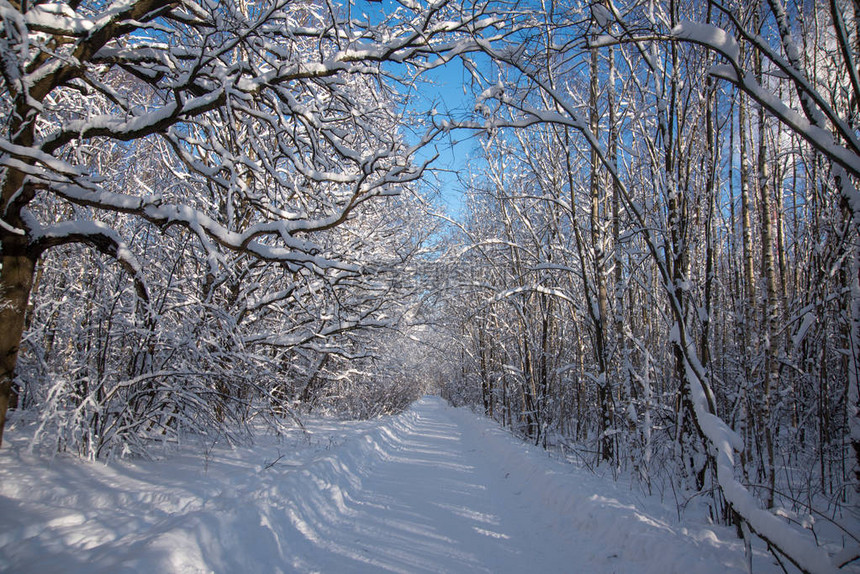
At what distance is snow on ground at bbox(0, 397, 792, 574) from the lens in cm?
254

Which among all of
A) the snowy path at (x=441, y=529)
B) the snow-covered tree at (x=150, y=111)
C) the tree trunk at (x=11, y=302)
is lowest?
the snowy path at (x=441, y=529)

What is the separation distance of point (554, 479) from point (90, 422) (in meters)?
5.30

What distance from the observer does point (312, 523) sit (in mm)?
3664

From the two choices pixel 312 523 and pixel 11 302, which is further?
pixel 312 523

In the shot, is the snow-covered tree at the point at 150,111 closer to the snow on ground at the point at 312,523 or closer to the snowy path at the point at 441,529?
the snow on ground at the point at 312,523

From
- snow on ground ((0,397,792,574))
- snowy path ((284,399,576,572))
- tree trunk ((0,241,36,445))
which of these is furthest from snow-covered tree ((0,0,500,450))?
snowy path ((284,399,576,572))

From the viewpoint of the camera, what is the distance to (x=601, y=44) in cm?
233

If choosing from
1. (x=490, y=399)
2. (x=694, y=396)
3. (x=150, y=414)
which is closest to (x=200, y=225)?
(x=150, y=414)

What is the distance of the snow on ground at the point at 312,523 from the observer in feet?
8.34

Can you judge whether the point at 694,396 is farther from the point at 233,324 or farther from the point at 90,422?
the point at 90,422

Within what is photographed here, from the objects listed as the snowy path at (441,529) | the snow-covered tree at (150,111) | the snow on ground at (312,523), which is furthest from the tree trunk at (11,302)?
the snowy path at (441,529)

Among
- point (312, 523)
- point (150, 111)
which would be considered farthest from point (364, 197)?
point (312, 523)

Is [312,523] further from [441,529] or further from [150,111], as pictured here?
[150,111]

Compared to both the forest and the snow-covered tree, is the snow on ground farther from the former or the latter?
the snow-covered tree
